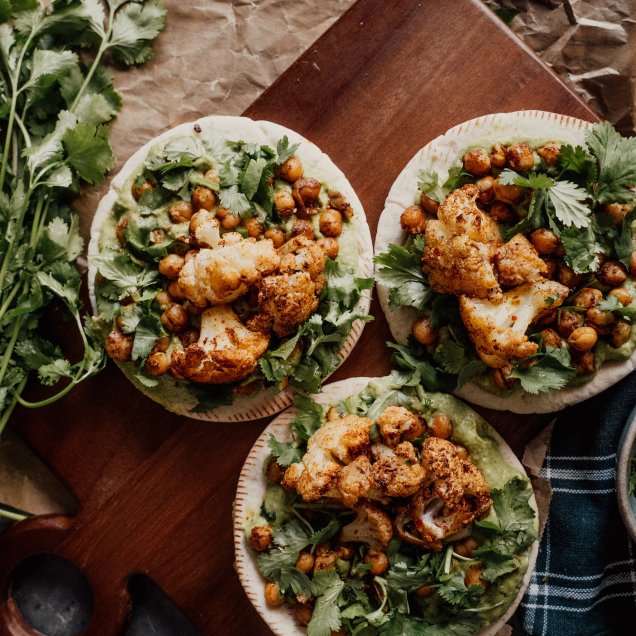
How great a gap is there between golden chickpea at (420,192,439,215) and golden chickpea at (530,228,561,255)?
49 cm

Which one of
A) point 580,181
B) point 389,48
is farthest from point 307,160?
point 580,181

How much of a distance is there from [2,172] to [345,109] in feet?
6.14

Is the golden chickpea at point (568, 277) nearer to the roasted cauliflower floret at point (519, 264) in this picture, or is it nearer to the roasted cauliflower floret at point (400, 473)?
the roasted cauliflower floret at point (519, 264)

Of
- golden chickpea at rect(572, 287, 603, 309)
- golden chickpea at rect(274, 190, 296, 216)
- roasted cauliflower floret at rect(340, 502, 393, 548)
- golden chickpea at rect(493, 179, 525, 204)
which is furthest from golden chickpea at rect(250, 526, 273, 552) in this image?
golden chickpea at rect(493, 179, 525, 204)

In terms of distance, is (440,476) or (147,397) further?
(147,397)

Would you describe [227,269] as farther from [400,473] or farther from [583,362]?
[583,362]

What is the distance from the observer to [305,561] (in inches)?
145

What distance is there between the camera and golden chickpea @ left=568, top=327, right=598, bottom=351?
353 centimetres

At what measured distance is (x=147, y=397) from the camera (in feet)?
13.4

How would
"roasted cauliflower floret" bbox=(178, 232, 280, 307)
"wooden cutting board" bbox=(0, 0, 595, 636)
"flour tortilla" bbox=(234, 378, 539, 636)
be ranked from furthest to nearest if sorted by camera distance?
"wooden cutting board" bbox=(0, 0, 595, 636), "flour tortilla" bbox=(234, 378, 539, 636), "roasted cauliflower floret" bbox=(178, 232, 280, 307)

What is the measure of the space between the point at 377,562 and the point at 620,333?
1639 mm

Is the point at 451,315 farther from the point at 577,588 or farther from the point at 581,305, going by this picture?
the point at 577,588

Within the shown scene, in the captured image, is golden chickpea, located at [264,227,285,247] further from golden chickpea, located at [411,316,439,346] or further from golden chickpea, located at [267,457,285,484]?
golden chickpea, located at [267,457,285,484]

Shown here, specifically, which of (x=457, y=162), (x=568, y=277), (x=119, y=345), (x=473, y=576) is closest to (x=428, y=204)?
(x=457, y=162)
